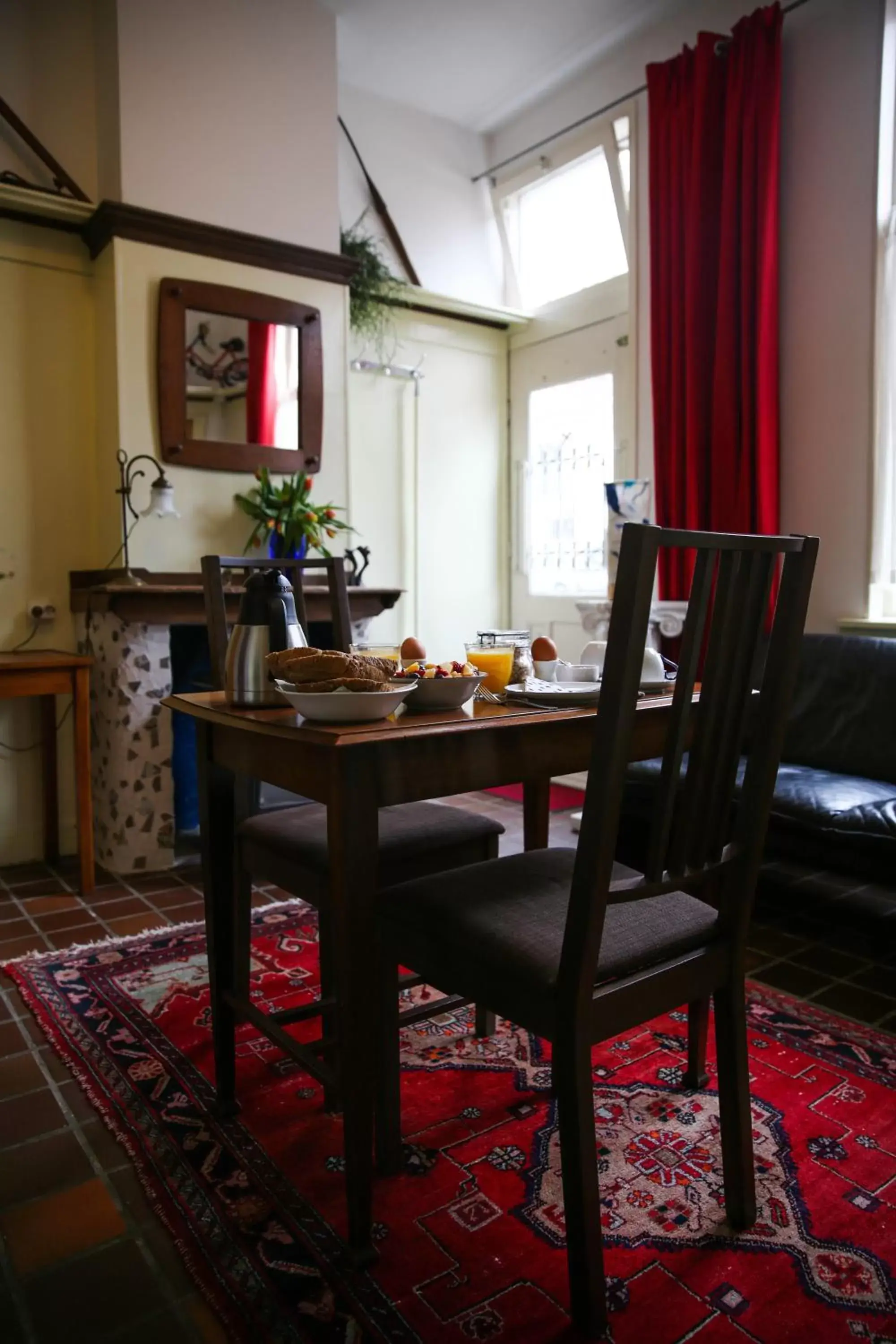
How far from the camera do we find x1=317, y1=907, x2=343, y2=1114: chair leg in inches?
67.7

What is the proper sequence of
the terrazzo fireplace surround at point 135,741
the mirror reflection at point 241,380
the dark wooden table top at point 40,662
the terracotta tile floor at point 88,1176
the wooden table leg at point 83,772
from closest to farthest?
the terracotta tile floor at point 88,1176
the dark wooden table top at point 40,662
the wooden table leg at point 83,772
the terrazzo fireplace surround at point 135,741
the mirror reflection at point 241,380

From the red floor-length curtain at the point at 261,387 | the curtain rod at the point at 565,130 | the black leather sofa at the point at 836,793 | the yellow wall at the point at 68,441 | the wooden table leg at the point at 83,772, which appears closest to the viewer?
the black leather sofa at the point at 836,793

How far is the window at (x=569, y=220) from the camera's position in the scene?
14.1 feet

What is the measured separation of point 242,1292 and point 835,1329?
80cm

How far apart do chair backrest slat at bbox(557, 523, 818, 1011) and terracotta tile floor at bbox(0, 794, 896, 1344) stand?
742 millimetres

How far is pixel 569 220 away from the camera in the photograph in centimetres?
464

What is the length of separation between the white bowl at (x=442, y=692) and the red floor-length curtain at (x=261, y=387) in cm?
252

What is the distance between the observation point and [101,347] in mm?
3516

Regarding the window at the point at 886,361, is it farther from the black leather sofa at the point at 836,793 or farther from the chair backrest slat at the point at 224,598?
the chair backrest slat at the point at 224,598

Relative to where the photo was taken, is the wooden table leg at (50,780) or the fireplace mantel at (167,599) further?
the wooden table leg at (50,780)

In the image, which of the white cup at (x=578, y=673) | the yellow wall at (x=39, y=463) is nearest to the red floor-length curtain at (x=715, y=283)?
the white cup at (x=578, y=673)

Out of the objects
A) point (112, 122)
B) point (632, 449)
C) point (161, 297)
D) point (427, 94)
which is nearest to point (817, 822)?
point (632, 449)

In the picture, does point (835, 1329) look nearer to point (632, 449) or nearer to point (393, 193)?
point (632, 449)

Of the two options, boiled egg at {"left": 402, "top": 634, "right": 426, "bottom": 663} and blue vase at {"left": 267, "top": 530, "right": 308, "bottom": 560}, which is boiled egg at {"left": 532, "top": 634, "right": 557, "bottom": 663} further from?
blue vase at {"left": 267, "top": 530, "right": 308, "bottom": 560}
